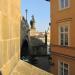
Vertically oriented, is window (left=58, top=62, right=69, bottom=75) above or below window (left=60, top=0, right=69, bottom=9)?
below

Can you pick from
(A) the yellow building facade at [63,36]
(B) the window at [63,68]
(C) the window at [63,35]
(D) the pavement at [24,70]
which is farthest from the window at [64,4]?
(D) the pavement at [24,70]

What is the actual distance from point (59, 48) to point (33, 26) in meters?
28.7

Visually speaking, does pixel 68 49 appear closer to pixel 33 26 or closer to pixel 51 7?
pixel 51 7

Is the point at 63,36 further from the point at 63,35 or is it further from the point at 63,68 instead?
the point at 63,68

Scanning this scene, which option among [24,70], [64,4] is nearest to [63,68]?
[64,4]

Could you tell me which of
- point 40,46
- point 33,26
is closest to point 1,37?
point 40,46

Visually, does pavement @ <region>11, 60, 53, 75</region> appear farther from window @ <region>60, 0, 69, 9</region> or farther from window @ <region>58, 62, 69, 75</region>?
window @ <region>60, 0, 69, 9</region>

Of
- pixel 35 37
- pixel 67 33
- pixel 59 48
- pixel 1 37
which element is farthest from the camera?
pixel 35 37

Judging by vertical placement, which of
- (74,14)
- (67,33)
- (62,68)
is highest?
(74,14)

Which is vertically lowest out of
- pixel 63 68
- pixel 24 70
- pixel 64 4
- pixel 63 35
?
pixel 63 68

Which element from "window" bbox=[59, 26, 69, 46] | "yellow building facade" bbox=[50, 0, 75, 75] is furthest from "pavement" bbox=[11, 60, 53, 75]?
"window" bbox=[59, 26, 69, 46]

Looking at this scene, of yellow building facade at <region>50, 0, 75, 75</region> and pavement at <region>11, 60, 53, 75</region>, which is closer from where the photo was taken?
pavement at <region>11, 60, 53, 75</region>

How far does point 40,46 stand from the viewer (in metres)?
41.7

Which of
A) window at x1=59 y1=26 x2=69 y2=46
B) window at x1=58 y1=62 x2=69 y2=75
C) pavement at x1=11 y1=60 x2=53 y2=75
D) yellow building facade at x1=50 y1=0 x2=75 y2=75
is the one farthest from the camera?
window at x1=59 y1=26 x2=69 y2=46
